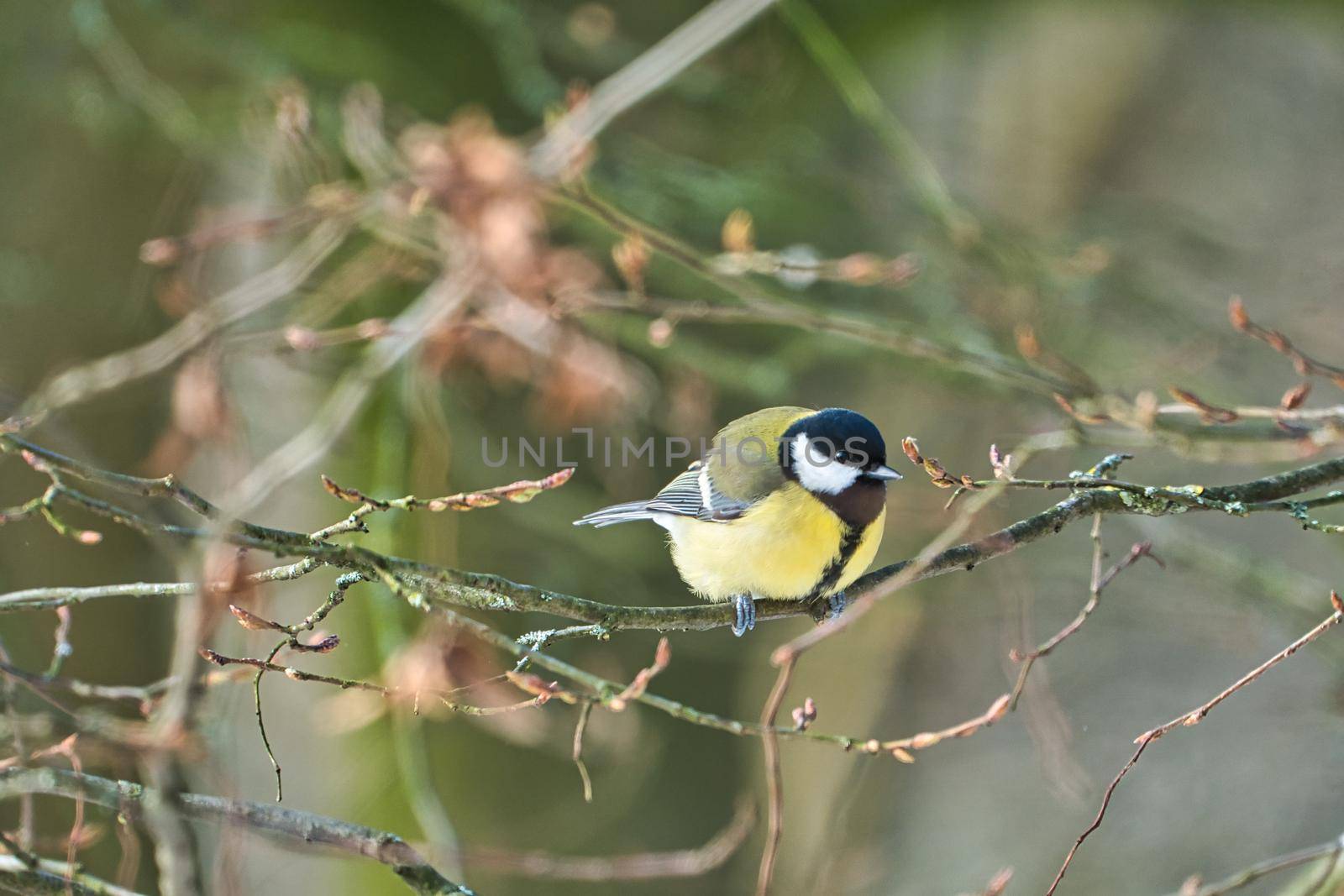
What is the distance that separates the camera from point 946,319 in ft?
12.5

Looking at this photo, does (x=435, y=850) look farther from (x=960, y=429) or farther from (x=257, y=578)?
(x=960, y=429)

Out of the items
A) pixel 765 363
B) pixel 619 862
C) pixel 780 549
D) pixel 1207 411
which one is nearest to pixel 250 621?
pixel 780 549

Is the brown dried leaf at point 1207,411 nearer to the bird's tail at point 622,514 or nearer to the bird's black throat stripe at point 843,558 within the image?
the bird's black throat stripe at point 843,558

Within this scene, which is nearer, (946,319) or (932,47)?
(946,319)

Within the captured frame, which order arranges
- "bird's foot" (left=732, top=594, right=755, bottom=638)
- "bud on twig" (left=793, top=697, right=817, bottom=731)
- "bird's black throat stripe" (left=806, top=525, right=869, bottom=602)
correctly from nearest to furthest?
"bud on twig" (left=793, top=697, right=817, bottom=731)
"bird's foot" (left=732, top=594, right=755, bottom=638)
"bird's black throat stripe" (left=806, top=525, right=869, bottom=602)

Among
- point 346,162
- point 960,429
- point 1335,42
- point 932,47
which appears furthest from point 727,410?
point 1335,42

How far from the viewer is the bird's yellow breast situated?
2133mm

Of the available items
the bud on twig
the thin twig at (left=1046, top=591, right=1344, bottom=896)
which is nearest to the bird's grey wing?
the bud on twig

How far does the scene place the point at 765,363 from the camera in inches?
140

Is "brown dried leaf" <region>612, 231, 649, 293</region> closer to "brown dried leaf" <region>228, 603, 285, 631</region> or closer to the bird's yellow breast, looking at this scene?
the bird's yellow breast

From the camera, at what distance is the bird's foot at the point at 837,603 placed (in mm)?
2168

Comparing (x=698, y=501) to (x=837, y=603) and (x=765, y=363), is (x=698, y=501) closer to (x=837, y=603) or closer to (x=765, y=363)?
(x=837, y=603)

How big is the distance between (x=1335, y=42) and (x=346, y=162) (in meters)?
3.72

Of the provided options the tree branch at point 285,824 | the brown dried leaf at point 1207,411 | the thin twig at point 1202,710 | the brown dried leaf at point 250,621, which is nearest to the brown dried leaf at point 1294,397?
the brown dried leaf at point 1207,411
